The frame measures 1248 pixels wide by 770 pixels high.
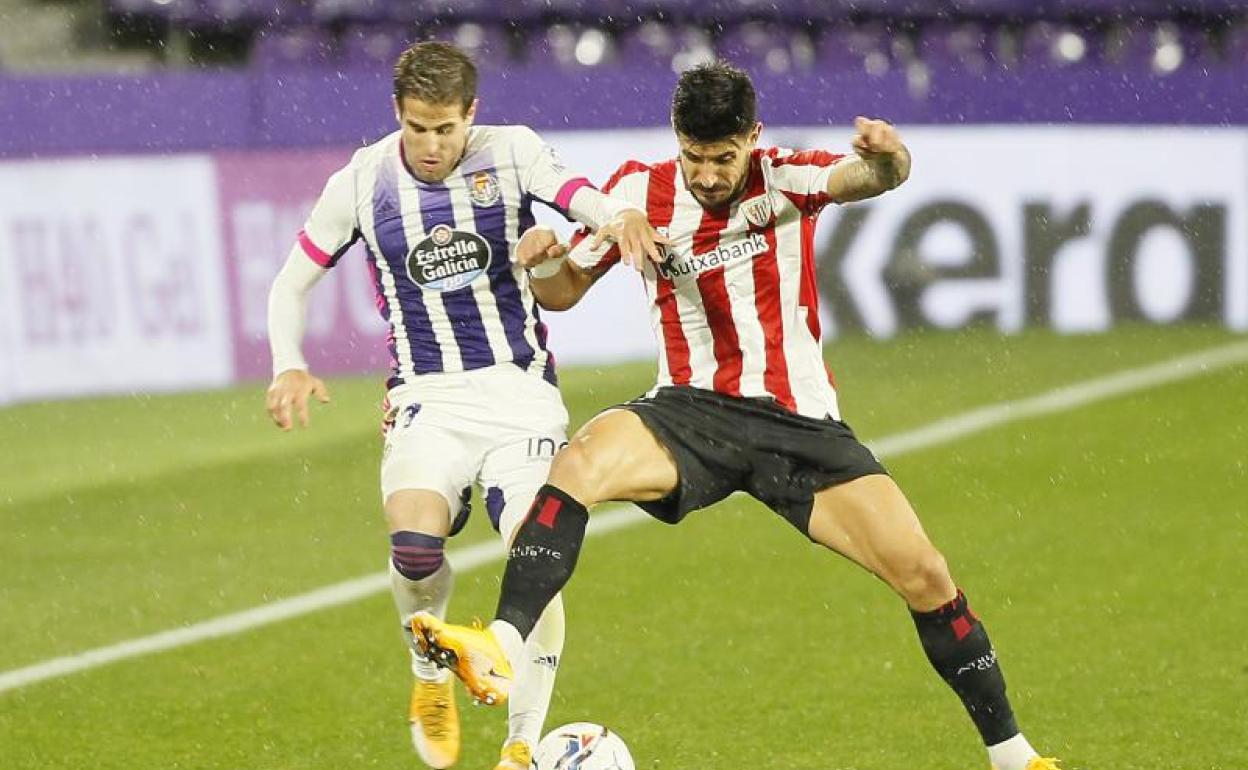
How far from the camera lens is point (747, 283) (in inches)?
215

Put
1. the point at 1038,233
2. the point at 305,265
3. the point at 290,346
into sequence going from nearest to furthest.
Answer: the point at 290,346 → the point at 305,265 → the point at 1038,233

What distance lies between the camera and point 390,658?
22.4 ft

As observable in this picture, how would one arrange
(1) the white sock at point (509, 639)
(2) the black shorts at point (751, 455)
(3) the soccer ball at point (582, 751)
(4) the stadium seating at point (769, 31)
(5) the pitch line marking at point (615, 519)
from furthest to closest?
(4) the stadium seating at point (769, 31) < (5) the pitch line marking at point (615, 519) < (2) the black shorts at point (751, 455) < (3) the soccer ball at point (582, 751) < (1) the white sock at point (509, 639)

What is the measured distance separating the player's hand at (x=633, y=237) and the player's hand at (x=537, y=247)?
4.0 inches

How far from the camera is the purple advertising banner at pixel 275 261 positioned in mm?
10852

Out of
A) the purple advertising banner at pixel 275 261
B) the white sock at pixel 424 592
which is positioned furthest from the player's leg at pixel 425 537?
the purple advertising banner at pixel 275 261

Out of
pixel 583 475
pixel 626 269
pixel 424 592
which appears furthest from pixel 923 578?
pixel 626 269

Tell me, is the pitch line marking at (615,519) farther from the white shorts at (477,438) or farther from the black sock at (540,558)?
the black sock at (540,558)

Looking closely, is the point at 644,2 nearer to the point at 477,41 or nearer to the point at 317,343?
the point at 477,41

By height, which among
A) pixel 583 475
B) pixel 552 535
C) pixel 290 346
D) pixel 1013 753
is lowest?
pixel 1013 753

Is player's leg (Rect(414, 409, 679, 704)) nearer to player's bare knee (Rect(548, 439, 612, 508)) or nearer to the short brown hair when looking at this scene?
player's bare knee (Rect(548, 439, 612, 508))

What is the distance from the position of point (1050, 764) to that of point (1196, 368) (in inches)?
250

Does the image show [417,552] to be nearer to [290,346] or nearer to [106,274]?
[290,346]

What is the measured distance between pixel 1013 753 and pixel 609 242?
5.26 ft
